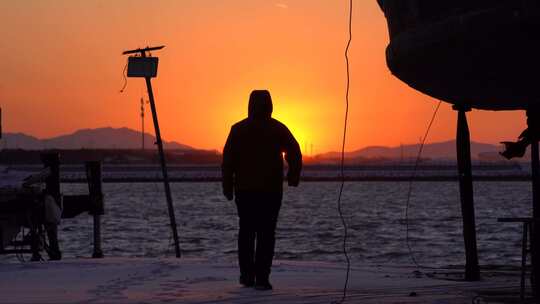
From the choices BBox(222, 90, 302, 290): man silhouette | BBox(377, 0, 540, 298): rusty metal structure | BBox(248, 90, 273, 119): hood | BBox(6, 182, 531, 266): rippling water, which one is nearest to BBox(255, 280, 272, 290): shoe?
BBox(222, 90, 302, 290): man silhouette

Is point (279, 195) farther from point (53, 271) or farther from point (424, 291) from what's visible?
point (53, 271)

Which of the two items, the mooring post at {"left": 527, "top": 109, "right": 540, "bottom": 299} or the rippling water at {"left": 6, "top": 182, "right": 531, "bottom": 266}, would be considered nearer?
the mooring post at {"left": 527, "top": 109, "right": 540, "bottom": 299}

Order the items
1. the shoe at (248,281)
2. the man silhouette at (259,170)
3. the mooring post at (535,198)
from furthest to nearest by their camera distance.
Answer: the shoe at (248,281)
the man silhouette at (259,170)
the mooring post at (535,198)

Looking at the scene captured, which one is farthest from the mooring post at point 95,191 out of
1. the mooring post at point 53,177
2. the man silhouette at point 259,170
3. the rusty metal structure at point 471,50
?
the rusty metal structure at point 471,50

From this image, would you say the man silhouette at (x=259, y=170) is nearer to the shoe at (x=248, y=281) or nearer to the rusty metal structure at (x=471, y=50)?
the shoe at (x=248, y=281)

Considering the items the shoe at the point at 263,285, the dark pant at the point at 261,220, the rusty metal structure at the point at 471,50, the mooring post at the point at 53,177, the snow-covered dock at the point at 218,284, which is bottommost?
the snow-covered dock at the point at 218,284

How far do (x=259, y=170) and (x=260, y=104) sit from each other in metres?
0.54

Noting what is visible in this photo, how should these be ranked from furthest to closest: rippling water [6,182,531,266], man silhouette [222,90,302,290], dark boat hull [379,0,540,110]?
rippling water [6,182,531,266]
man silhouette [222,90,302,290]
dark boat hull [379,0,540,110]

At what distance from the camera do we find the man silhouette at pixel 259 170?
8.13m

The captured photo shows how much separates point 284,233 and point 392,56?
37.9 m

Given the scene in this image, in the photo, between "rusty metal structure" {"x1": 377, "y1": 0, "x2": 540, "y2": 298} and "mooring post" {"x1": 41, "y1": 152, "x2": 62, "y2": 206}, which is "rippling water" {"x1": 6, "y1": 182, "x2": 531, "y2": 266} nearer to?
"mooring post" {"x1": 41, "y1": 152, "x2": 62, "y2": 206}

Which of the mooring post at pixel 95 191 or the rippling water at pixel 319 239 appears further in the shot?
the rippling water at pixel 319 239

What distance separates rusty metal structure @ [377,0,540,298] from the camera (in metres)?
6.03

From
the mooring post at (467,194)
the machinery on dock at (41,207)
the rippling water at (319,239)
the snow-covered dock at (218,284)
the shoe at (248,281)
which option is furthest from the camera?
the rippling water at (319,239)
